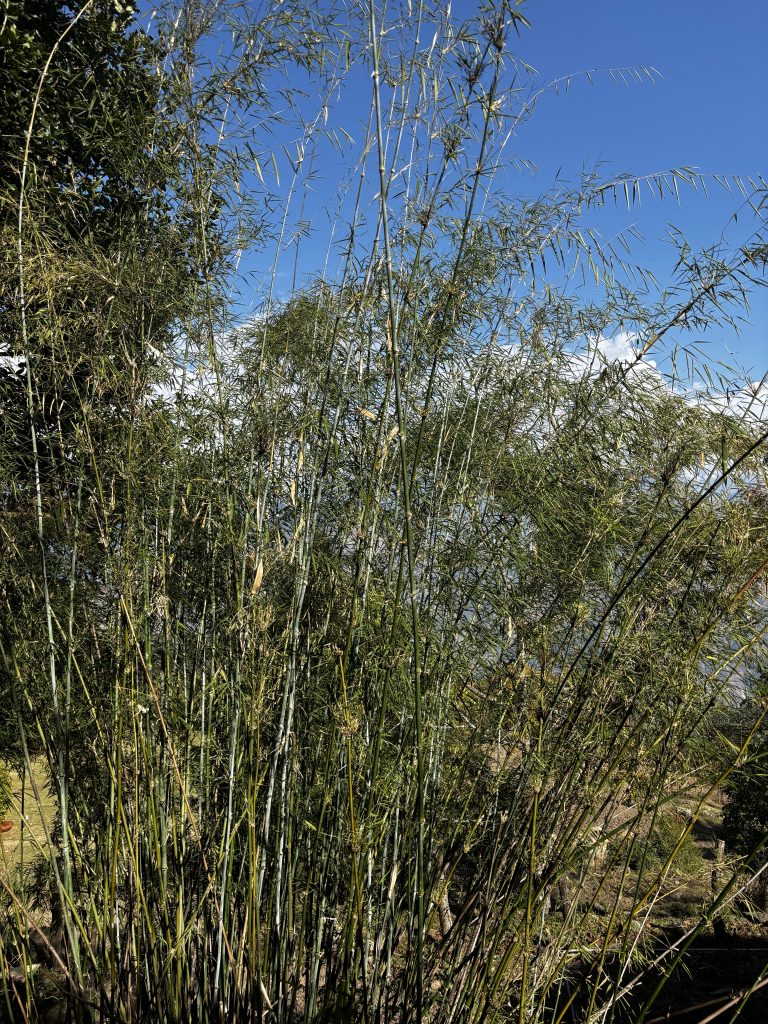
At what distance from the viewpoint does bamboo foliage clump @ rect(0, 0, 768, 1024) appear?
2.03m

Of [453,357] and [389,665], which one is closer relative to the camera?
[389,665]

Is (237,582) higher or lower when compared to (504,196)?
lower

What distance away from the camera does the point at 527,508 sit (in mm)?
2588

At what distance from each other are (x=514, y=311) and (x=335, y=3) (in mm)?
1212

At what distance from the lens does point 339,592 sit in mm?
2275

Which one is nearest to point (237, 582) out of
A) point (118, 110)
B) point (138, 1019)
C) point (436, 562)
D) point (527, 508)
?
point (436, 562)

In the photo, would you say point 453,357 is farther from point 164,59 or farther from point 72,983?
point 72,983

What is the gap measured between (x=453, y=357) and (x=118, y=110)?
152 cm

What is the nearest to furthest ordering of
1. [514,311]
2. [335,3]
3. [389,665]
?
[389,665], [335,3], [514,311]

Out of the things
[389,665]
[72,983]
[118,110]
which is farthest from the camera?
[118,110]

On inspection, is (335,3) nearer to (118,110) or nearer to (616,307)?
(118,110)

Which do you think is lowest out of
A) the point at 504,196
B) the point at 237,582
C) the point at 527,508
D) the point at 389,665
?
the point at 389,665

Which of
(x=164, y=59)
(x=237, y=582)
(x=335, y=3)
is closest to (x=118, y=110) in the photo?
(x=164, y=59)

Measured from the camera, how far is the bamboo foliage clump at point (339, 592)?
6.67 feet
